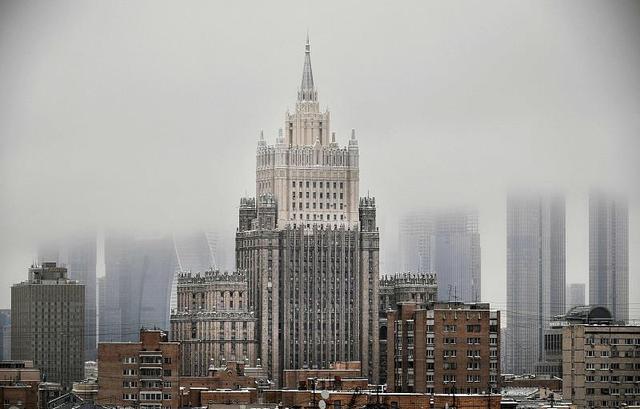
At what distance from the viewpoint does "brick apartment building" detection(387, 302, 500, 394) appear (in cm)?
8269

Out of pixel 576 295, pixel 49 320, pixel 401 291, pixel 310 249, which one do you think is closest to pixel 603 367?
pixel 401 291

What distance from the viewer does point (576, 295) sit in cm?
10700

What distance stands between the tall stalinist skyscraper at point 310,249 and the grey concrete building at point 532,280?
904 centimetres

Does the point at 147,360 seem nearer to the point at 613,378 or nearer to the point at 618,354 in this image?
the point at 613,378

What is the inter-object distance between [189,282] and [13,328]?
28.8 feet

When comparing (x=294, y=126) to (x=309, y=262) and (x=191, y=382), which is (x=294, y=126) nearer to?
(x=309, y=262)

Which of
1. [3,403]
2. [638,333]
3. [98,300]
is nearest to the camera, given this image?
[3,403]

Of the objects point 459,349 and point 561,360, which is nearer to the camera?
point 459,349

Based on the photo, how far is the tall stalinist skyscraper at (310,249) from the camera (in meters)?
98.4

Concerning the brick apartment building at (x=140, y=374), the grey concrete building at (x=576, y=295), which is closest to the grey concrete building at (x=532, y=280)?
the grey concrete building at (x=576, y=295)

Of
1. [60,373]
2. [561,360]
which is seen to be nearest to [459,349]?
[561,360]

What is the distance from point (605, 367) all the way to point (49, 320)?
26.6 meters

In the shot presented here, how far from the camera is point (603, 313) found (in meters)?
96.8

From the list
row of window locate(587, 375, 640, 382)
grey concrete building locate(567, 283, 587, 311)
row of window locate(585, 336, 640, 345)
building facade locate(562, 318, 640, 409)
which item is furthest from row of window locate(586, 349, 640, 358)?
grey concrete building locate(567, 283, 587, 311)
